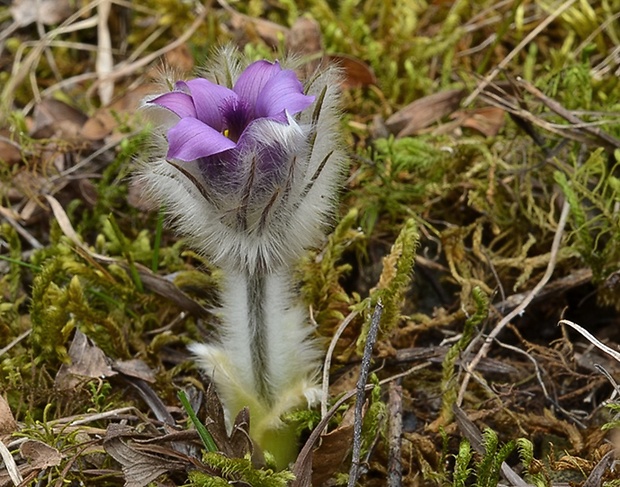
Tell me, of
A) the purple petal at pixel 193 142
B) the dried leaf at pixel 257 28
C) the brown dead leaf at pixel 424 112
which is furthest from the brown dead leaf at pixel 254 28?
the purple petal at pixel 193 142

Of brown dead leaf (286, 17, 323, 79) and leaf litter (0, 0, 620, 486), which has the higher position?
brown dead leaf (286, 17, 323, 79)

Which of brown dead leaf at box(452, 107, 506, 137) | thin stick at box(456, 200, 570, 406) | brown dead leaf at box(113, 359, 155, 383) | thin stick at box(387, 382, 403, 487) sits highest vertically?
brown dead leaf at box(452, 107, 506, 137)

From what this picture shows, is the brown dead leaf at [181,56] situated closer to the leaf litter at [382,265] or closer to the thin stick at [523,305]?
the leaf litter at [382,265]

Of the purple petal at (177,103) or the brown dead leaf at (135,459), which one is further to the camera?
the brown dead leaf at (135,459)

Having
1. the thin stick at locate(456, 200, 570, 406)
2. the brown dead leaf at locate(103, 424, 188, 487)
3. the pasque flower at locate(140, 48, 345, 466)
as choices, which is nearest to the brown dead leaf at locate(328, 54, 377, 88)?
the thin stick at locate(456, 200, 570, 406)

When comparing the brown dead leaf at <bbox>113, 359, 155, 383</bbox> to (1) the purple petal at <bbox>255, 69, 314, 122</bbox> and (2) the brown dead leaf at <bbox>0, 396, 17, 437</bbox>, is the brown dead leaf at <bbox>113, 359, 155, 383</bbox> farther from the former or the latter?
(1) the purple petal at <bbox>255, 69, 314, 122</bbox>

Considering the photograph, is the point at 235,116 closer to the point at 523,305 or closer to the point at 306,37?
the point at 523,305

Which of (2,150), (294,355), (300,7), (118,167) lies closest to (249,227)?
(294,355)
